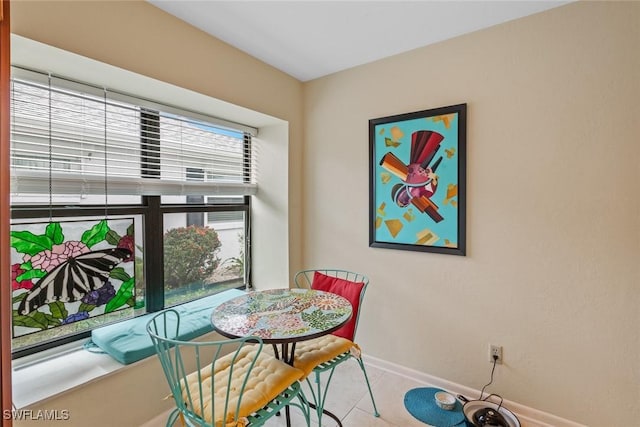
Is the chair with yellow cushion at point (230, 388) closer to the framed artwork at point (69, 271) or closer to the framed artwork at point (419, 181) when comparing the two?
the framed artwork at point (69, 271)

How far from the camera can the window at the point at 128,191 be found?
61.6 inches


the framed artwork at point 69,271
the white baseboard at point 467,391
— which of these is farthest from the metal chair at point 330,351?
the framed artwork at point 69,271

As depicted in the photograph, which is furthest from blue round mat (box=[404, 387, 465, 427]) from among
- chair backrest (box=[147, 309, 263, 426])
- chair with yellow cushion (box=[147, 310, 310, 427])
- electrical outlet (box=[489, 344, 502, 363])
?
chair backrest (box=[147, 309, 263, 426])

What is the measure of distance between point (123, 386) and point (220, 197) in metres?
1.47

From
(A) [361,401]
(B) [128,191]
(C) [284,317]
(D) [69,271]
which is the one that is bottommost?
(A) [361,401]

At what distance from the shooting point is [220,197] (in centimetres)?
262

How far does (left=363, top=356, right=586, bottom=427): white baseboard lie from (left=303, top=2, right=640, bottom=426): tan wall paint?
0.04 m

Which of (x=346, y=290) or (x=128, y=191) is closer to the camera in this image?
(x=128, y=191)

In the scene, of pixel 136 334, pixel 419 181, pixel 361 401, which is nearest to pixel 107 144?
pixel 136 334

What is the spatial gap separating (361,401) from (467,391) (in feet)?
2.36

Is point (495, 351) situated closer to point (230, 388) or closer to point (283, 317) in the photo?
point (283, 317)

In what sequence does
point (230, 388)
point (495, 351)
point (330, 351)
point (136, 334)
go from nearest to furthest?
1. point (230, 388)
2. point (330, 351)
3. point (136, 334)
4. point (495, 351)

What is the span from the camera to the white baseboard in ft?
5.87

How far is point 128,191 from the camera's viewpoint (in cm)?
191
